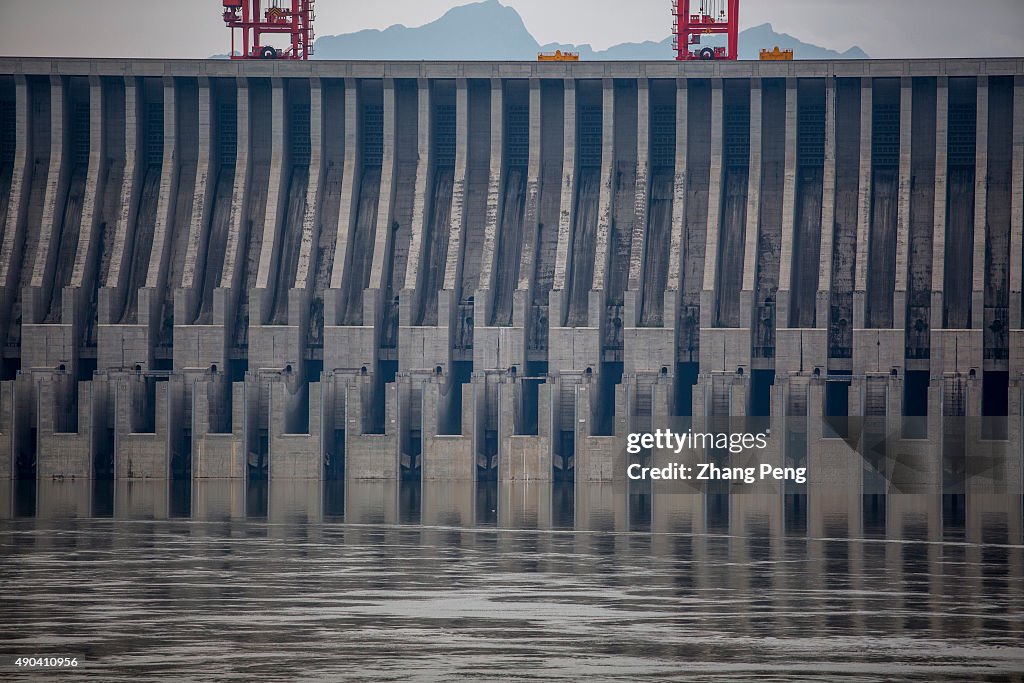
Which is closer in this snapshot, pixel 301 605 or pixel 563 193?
pixel 301 605

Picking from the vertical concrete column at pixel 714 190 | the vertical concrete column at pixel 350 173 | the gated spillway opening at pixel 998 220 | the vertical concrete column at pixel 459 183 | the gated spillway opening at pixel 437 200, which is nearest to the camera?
the gated spillway opening at pixel 998 220

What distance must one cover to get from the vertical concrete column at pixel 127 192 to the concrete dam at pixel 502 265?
26 centimetres

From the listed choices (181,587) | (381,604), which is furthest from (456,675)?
(181,587)

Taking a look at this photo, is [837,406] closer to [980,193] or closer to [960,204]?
[980,193]

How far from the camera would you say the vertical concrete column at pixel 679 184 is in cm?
7588

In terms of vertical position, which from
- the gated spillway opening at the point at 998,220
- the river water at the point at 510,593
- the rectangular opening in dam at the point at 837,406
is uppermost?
the gated spillway opening at the point at 998,220

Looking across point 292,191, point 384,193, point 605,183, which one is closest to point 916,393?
point 605,183

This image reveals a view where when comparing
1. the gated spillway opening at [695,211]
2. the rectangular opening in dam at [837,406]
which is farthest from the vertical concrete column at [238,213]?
the rectangular opening in dam at [837,406]

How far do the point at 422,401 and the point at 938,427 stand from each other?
20.6 metres

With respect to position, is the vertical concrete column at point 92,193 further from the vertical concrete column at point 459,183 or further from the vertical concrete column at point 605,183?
→ the vertical concrete column at point 605,183

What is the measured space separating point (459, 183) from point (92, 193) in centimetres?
1703

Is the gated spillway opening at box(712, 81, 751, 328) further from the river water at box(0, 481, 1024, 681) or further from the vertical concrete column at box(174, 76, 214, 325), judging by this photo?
the river water at box(0, 481, 1024, 681)

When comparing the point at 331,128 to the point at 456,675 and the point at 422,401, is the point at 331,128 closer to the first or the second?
the point at 422,401

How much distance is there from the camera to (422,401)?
7056 cm
